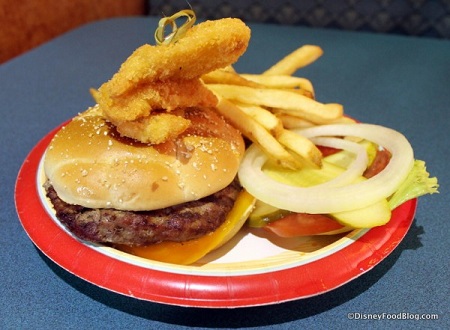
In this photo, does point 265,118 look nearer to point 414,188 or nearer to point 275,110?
point 275,110

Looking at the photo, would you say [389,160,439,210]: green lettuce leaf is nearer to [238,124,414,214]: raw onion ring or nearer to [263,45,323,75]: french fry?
[238,124,414,214]: raw onion ring

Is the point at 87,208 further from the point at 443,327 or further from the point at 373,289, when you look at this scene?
the point at 443,327

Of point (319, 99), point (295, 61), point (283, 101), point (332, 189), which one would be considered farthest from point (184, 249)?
point (319, 99)

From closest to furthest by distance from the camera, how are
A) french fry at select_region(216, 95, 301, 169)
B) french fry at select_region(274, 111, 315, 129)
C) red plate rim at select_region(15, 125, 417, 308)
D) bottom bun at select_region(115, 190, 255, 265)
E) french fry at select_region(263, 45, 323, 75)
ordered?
1. red plate rim at select_region(15, 125, 417, 308)
2. bottom bun at select_region(115, 190, 255, 265)
3. french fry at select_region(216, 95, 301, 169)
4. french fry at select_region(274, 111, 315, 129)
5. french fry at select_region(263, 45, 323, 75)

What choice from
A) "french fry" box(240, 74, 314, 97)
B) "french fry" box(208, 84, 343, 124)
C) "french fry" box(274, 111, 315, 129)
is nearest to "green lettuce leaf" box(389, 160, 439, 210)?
"french fry" box(208, 84, 343, 124)

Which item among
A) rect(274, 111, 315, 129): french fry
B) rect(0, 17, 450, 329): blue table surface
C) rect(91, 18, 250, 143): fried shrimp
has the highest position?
rect(91, 18, 250, 143): fried shrimp

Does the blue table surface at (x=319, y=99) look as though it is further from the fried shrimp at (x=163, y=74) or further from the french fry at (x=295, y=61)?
the french fry at (x=295, y=61)
